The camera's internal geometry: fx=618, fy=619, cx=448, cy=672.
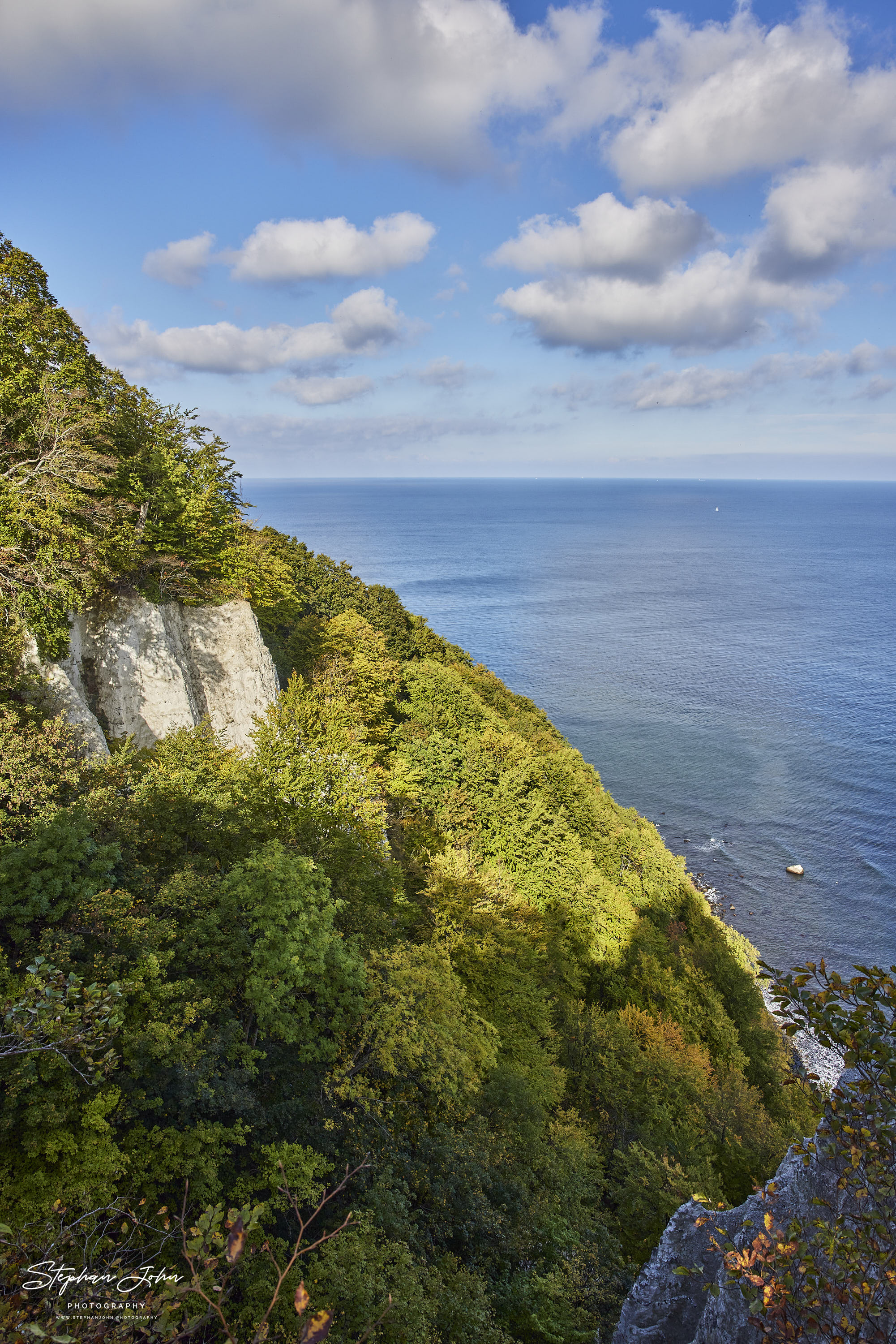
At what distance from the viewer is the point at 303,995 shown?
17859 mm

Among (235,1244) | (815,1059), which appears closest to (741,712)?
(815,1059)

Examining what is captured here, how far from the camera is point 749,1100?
1057 inches

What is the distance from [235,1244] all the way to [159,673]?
24.1 metres

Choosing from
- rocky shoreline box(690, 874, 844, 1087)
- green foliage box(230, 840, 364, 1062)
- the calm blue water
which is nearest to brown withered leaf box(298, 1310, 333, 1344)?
green foliage box(230, 840, 364, 1062)

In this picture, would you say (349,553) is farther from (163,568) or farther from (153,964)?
(153,964)

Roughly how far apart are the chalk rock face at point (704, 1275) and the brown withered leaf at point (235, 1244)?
10.1 m

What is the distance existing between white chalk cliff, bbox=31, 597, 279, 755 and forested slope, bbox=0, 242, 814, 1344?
3.78 feet

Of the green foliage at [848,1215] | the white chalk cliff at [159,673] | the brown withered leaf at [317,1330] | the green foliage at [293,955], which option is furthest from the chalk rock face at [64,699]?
the green foliage at [848,1215]

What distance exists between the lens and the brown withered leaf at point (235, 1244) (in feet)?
12.8

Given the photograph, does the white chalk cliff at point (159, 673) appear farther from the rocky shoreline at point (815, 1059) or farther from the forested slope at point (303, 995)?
the rocky shoreline at point (815, 1059)

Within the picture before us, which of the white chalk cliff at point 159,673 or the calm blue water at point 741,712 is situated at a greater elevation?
the white chalk cliff at point 159,673

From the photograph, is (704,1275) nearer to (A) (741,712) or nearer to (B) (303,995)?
(B) (303,995)

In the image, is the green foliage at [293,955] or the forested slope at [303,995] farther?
the green foliage at [293,955]

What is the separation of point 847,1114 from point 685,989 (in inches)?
1109
